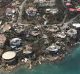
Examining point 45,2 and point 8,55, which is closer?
point 8,55

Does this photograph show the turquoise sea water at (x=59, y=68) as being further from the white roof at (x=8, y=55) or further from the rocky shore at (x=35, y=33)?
the white roof at (x=8, y=55)

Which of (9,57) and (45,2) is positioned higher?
(45,2)

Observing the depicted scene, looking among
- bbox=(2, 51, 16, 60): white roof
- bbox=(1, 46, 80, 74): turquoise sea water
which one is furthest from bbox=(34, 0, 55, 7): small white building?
bbox=(1, 46, 80, 74): turquoise sea water

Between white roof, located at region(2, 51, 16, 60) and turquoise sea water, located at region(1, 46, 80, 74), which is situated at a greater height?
white roof, located at region(2, 51, 16, 60)

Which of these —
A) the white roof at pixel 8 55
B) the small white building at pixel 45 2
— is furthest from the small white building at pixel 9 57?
the small white building at pixel 45 2

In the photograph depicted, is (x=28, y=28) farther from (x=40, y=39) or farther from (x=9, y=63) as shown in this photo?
Answer: (x=9, y=63)

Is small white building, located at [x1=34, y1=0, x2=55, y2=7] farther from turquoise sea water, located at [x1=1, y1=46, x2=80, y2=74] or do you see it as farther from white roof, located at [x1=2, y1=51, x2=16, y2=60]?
turquoise sea water, located at [x1=1, y1=46, x2=80, y2=74]

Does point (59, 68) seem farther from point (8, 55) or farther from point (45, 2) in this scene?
point (45, 2)

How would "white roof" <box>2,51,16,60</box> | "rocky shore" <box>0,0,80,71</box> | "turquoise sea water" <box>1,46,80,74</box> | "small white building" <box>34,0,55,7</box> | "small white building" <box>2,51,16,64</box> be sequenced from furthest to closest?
"small white building" <box>34,0,55,7</box>
"rocky shore" <box>0,0,80,71</box>
"white roof" <box>2,51,16,60</box>
"small white building" <box>2,51,16,64</box>
"turquoise sea water" <box>1,46,80,74</box>

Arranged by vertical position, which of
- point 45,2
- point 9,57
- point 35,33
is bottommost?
point 9,57

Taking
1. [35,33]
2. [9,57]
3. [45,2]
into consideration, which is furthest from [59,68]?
[45,2]

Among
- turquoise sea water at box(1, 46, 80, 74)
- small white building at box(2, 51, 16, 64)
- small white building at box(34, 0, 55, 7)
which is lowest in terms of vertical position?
turquoise sea water at box(1, 46, 80, 74)
